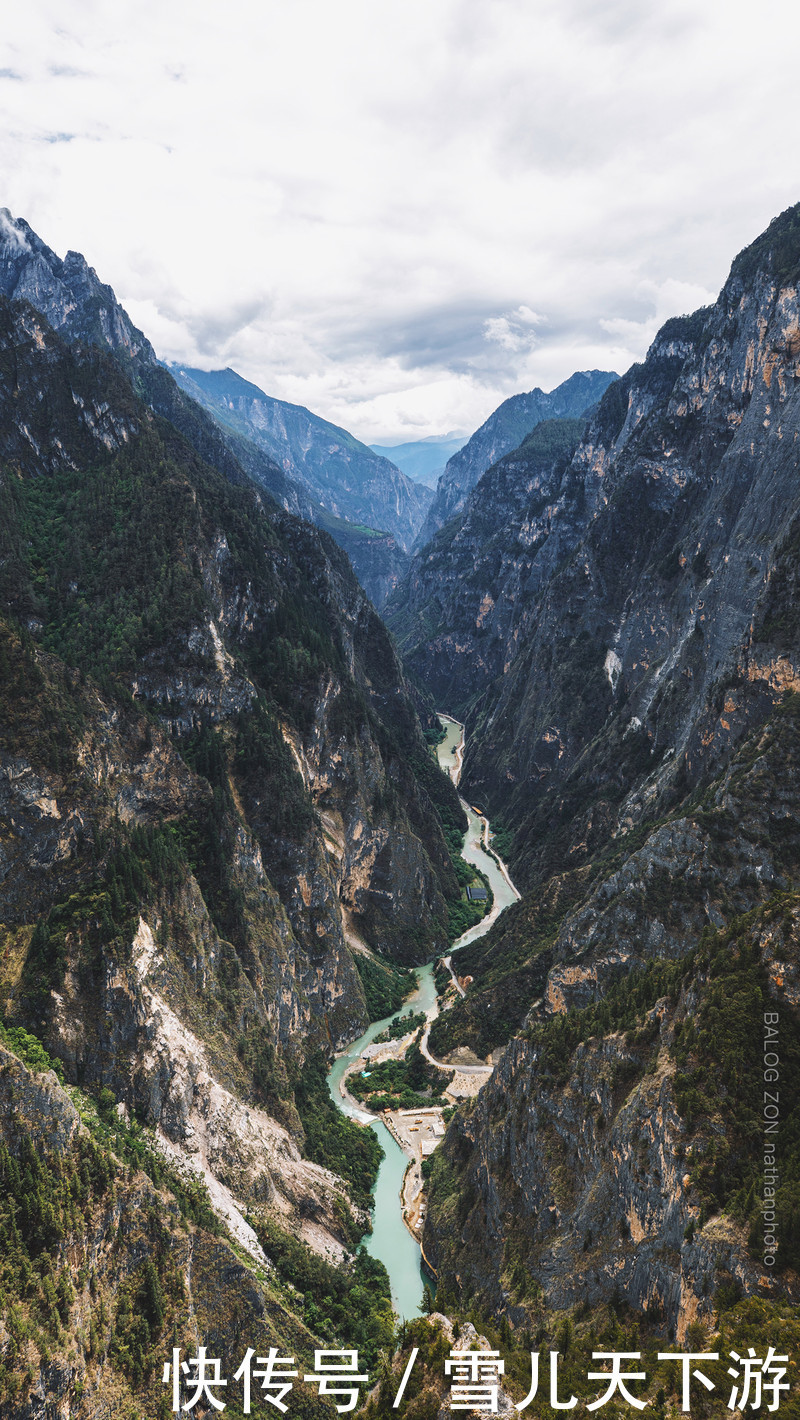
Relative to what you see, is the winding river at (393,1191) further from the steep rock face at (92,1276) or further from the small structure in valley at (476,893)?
the steep rock face at (92,1276)

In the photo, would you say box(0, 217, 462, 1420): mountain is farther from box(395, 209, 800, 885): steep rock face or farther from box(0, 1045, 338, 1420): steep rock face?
box(395, 209, 800, 885): steep rock face

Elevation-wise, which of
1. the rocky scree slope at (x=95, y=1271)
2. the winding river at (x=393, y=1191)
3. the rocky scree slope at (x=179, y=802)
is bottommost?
the winding river at (x=393, y=1191)

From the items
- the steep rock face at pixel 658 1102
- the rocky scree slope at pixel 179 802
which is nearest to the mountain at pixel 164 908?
the rocky scree slope at pixel 179 802

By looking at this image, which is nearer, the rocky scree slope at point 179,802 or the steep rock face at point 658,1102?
the steep rock face at point 658,1102

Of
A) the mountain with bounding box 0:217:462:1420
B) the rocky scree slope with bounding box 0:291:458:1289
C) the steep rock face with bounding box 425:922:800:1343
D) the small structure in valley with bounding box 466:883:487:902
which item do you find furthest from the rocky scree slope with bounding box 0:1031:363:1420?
the small structure in valley with bounding box 466:883:487:902

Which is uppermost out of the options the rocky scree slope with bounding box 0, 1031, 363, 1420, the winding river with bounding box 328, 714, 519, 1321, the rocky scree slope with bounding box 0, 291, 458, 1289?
the rocky scree slope with bounding box 0, 291, 458, 1289

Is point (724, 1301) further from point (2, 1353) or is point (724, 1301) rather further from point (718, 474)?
point (718, 474)
